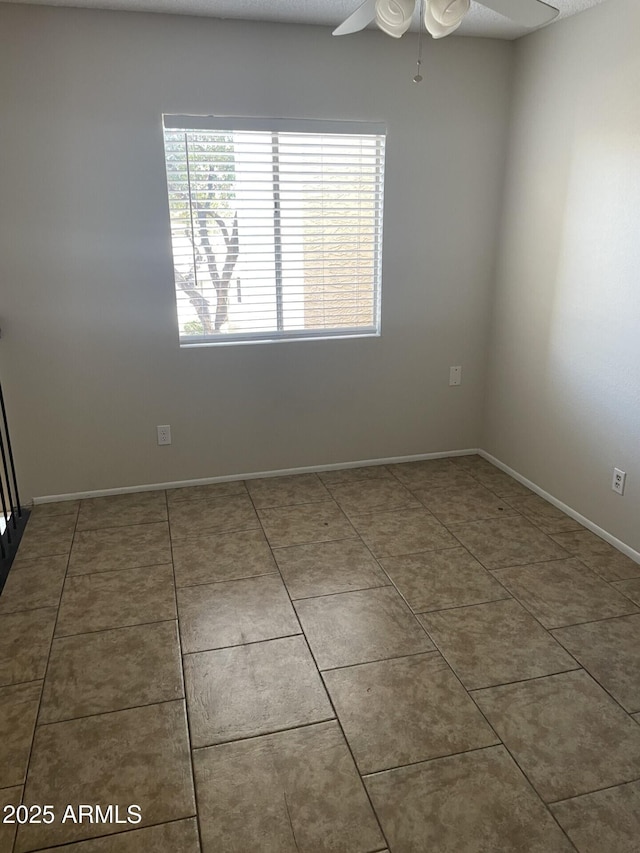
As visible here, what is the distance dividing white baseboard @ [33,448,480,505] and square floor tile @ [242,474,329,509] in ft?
0.14

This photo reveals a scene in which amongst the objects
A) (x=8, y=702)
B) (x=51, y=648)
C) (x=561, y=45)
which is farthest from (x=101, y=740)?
(x=561, y=45)

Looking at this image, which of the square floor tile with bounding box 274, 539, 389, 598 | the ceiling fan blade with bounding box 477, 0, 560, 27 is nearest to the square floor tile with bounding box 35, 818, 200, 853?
the square floor tile with bounding box 274, 539, 389, 598

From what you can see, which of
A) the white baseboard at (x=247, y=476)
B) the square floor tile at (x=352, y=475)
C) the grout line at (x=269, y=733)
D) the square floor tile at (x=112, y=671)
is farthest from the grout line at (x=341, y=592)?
the white baseboard at (x=247, y=476)

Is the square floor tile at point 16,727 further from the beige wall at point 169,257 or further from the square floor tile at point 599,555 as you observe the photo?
the square floor tile at point 599,555

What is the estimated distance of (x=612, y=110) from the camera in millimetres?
2807

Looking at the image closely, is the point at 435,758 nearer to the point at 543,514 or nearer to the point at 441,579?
the point at 441,579

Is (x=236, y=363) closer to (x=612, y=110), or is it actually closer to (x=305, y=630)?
(x=305, y=630)

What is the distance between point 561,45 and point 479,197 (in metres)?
0.85

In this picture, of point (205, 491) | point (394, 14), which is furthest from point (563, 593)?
point (394, 14)

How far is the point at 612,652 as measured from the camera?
2.25 meters

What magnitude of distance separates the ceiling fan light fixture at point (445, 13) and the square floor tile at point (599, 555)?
7.31 feet

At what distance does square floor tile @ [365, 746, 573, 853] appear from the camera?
156 centimetres

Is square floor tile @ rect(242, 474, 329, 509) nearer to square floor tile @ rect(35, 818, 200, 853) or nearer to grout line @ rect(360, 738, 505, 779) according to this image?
grout line @ rect(360, 738, 505, 779)

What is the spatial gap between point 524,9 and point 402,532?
2192 mm
